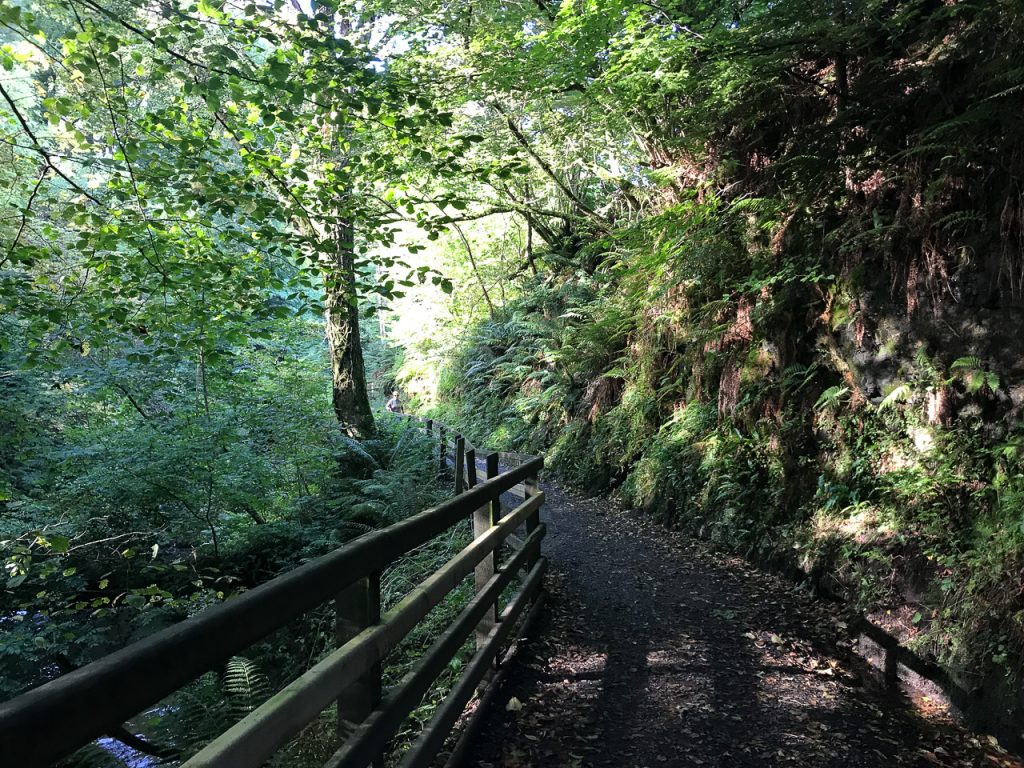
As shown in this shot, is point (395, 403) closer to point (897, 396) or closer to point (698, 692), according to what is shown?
point (897, 396)

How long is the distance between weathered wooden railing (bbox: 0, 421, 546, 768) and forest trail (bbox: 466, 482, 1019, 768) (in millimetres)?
534

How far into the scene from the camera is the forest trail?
11.6ft

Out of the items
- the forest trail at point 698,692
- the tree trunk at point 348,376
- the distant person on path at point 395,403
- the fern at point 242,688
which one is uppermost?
the tree trunk at point 348,376

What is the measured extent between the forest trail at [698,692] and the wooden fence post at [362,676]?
128 centimetres

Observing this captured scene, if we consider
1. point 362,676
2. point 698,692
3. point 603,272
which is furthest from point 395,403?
point 362,676

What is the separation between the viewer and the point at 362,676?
2.33m

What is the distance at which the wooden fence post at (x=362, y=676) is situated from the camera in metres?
2.34

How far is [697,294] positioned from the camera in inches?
369

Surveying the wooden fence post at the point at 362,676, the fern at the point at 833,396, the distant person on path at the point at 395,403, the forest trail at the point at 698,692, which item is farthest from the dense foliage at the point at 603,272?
the distant person on path at the point at 395,403

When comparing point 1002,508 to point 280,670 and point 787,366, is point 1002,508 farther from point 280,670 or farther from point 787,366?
point 280,670

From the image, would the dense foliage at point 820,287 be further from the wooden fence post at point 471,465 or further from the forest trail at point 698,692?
the wooden fence post at point 471,465

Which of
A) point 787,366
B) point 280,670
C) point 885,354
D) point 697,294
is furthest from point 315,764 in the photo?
point 697,294

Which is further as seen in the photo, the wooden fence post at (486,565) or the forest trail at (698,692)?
the wooden fence post at (486,565)

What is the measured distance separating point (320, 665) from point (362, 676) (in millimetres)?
321
